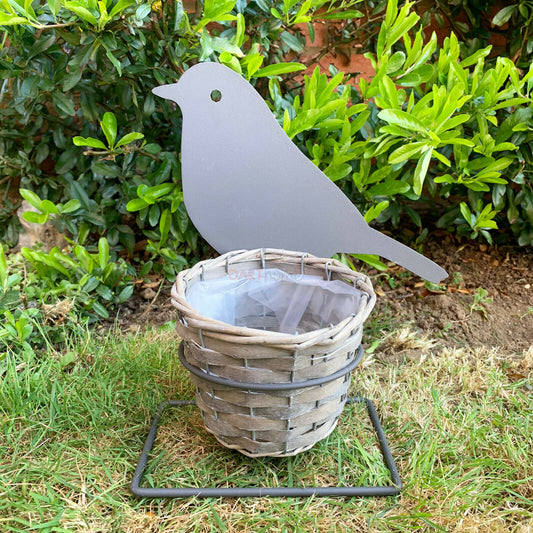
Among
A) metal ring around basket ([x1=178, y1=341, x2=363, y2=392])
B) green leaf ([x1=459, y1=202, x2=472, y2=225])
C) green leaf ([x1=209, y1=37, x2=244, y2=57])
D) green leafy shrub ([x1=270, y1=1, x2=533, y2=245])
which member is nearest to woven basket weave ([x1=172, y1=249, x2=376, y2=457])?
metal ring around basket ([x1=178, y1=341, x2=363, y2=392])

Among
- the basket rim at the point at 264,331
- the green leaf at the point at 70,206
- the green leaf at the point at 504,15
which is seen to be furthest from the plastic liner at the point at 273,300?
the green leaf at the point at 504,15

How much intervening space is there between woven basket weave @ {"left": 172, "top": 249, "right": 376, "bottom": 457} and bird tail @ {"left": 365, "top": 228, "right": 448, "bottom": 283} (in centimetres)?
13

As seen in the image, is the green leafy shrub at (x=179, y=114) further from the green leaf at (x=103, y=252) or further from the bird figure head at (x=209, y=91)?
the bird figure head at (x=209, y=91)

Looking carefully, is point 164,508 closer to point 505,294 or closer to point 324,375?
point 324,375

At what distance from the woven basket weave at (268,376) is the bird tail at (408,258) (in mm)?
134

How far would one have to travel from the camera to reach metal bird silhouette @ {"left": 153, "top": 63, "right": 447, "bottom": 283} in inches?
51.5

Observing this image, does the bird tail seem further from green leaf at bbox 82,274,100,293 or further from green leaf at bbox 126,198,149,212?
green leaf at bbox 82,274,100,293

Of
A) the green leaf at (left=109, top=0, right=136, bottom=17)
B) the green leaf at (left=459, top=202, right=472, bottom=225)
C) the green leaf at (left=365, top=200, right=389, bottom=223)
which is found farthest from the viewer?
the green leaf at (left=459, top=202, right=472, bottom=225)

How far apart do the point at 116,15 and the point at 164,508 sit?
1361 millimetres

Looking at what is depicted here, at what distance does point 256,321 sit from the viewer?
144cm

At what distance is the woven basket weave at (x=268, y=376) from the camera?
1.00 m

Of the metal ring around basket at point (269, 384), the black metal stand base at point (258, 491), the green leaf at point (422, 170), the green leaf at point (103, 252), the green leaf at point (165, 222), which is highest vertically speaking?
the green leaf at point (422, 170)

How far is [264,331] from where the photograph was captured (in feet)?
3.25

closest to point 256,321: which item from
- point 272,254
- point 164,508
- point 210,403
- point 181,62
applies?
point 272,254
